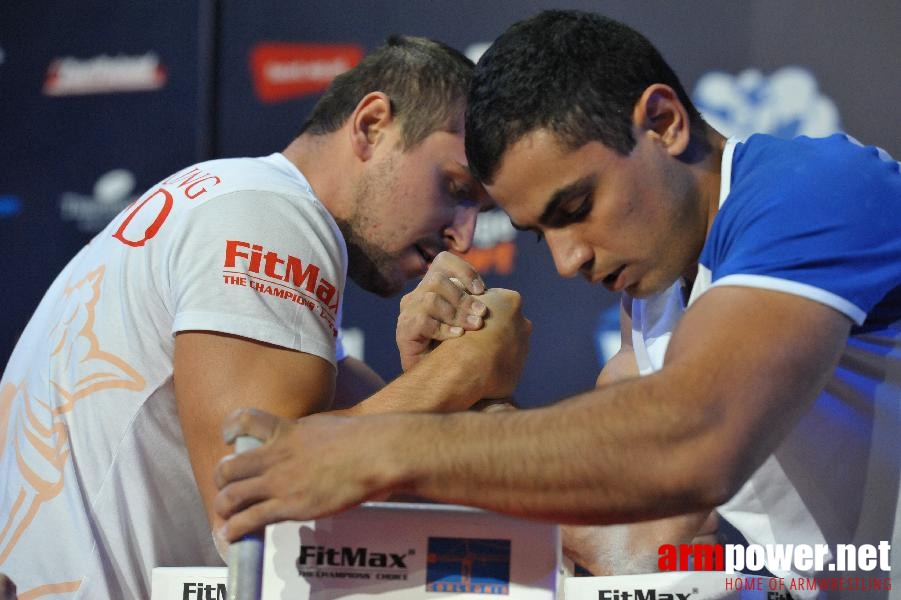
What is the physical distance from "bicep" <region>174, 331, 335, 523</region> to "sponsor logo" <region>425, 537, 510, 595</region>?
1.35ft

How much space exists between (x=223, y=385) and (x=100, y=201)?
1571 mm

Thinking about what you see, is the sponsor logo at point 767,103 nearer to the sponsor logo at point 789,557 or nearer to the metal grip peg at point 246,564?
the sponsor logo at point 789,557

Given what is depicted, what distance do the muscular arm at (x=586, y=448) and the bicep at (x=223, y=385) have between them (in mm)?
349

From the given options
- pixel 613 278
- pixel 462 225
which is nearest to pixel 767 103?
pixel 462 225

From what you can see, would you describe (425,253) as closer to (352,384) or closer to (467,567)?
(352,384)

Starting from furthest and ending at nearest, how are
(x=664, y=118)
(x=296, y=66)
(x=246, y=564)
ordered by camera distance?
(x=296, y=66) → (x=664, y=118) → (x=246, y=564)

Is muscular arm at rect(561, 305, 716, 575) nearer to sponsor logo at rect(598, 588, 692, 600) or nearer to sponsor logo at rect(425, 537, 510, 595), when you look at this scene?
sponsor logo at rect(598, 588, 692, 600)

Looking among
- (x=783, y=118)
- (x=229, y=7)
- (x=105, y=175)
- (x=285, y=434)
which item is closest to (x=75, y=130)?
(x=105, y=175)

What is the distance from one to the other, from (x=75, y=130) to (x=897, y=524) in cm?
224

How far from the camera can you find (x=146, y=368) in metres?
1.46

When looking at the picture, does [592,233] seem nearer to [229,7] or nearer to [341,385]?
[341,385]

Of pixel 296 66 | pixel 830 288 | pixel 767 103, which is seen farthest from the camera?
pixel 296 66

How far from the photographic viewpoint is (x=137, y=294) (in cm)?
149

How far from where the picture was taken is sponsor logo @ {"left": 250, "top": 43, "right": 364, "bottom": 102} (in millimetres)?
2547
